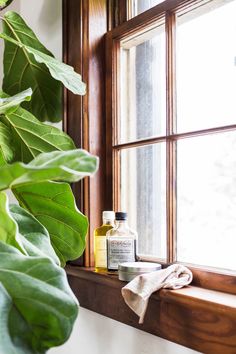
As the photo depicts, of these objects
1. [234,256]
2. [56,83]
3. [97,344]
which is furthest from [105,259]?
[56,83]

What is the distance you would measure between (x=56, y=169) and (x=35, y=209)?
18.6 inches

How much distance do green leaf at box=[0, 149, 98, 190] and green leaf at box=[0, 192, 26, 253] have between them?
0.33ft

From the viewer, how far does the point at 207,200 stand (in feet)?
3.75

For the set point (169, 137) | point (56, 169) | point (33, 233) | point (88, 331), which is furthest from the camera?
point (88, 331)

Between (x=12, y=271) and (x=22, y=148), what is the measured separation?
1.96ft

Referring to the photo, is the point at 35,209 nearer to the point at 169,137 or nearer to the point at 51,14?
the point at 169,137

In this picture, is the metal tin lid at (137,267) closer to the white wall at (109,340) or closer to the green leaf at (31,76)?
the white wall at (109,340)

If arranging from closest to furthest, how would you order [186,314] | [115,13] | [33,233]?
[33,233] → [186,314] → [115,13]

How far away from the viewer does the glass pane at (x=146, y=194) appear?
127cm

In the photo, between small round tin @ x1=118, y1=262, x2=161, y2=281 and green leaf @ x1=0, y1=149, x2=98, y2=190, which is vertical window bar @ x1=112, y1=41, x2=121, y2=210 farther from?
green leaf @ x1=0, y1=149, x2=98, y2=190

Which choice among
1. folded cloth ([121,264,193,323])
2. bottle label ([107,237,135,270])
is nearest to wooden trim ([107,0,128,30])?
bottle label ([107,237,135,270])

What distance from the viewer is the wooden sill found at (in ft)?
2.91

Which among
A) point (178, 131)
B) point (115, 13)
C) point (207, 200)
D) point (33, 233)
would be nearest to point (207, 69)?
point (178, 131)

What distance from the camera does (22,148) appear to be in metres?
1.05
